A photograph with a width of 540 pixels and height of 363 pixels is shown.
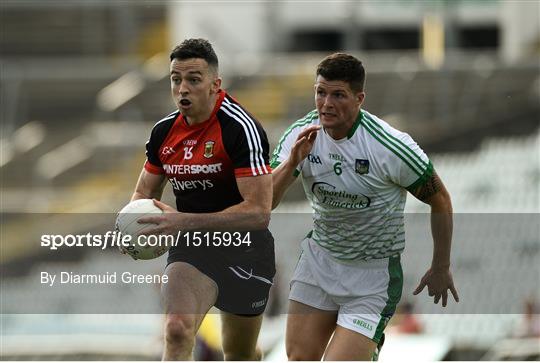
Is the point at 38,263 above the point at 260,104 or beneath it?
beneath

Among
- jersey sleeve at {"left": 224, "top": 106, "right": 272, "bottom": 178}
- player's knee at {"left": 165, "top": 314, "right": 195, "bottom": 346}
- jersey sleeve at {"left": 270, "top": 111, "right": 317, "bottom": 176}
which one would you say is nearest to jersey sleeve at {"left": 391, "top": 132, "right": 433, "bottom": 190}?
jersey sleeve at {"left": 270, "top": 111, "right": 317, "bottom": 176}

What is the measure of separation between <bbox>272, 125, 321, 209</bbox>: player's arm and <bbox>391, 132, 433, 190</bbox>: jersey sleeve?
1.46 ft

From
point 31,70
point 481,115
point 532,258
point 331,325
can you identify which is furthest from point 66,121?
point 331,325

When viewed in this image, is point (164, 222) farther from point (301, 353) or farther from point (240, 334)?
point (301, 353)

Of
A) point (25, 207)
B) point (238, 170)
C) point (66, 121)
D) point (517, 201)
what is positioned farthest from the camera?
point (66, 121)

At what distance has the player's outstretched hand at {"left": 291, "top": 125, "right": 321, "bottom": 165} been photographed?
670 cm

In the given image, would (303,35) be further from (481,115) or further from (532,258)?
(532,258)

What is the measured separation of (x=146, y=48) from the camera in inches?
1125

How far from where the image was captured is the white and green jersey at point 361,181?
272 inches

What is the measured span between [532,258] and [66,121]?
1126cm

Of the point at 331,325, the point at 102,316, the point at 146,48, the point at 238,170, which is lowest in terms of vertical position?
the point at 102,316

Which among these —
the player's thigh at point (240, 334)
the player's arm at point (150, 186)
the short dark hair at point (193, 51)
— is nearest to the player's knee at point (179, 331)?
the player's thigh at point (240, 334)

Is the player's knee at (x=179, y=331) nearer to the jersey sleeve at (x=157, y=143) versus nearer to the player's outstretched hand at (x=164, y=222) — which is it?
the player's outstretched hand at (x=164, y=222)

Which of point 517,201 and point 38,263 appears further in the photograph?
point 517,201
